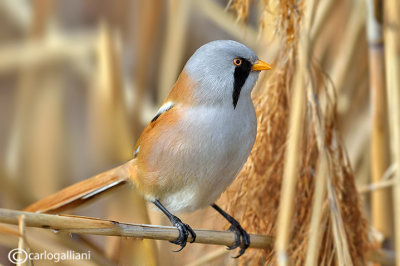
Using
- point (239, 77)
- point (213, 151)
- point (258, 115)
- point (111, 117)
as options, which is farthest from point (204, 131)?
point (111, 117)

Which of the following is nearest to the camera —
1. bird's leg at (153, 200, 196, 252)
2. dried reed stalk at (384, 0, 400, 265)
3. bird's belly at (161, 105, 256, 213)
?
bird's belly at (161, 105, 256, 213)

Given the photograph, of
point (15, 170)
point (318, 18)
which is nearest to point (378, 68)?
point (318, 18)

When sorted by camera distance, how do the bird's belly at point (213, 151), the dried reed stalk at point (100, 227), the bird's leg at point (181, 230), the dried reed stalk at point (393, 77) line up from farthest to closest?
the dried reed stalk at point (393, 77)
the bird's leg at point (181, 230)
the bird's belly at point (213, 151)
the dried reed stalk at point (100, 227)

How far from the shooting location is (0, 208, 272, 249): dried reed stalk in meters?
0.96

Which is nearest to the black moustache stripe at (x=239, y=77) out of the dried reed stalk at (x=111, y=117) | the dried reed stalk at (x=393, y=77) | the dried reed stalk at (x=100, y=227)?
the dried reed stalk at (x=100, y=227)

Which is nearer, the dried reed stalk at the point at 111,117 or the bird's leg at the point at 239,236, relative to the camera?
the bird's leg at the point at 239,236

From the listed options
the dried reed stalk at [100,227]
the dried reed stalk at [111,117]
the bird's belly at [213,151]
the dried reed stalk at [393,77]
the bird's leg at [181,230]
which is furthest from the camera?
the dried reed stalk at [111,117]

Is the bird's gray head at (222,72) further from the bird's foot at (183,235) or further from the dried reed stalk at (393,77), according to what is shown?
the dried reed stalk at (393,77)

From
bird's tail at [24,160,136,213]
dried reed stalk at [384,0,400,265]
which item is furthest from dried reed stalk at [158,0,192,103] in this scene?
dried reed stalk at [384,0,400,265]

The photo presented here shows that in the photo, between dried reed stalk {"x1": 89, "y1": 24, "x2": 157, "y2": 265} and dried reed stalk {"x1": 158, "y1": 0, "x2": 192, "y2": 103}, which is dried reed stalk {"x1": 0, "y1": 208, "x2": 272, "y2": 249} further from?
dried reed stalk {"x1": 158, "y1": 0, "x2": 192, "y2": 103}

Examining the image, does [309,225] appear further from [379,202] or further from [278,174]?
[379,202]

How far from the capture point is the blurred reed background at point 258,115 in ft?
4.51

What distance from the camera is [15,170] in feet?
7.64

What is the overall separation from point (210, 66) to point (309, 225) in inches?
18.8
